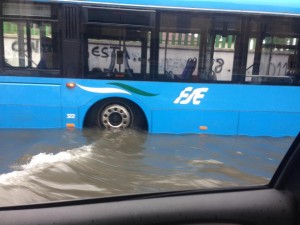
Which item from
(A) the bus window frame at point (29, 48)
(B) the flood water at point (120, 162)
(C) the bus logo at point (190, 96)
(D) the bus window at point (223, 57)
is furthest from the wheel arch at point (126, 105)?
(D) the bus window at point (223, 57)

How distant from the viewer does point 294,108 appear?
7.16 meters

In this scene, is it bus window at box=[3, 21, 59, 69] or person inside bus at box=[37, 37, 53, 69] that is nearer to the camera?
bus window at box=[3, 21, 59, 69]

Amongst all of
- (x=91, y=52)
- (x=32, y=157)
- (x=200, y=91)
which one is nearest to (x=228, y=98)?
(x=200, y=91)

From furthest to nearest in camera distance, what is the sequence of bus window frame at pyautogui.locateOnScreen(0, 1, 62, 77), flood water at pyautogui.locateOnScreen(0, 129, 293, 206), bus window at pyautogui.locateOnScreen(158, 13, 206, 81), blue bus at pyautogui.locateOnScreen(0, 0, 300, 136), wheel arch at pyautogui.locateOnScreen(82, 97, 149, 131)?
1. wheel arch at pyautogui.locateOnScreen(82, 97, 149, 131)
2. bus window at pyautogui.locateOnScreen(158, 13, 206, 81)
3. blue bus at pyautogui.locateOnScreen(0, 0, 300, 136)
4. bus window frame at pyautogui.locateOnScreen(0, 1, 62, 77)
5. flood water at pyautogui.locateOnScreen(0, 129, 293, 206)

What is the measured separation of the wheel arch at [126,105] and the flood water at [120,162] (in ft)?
0.60

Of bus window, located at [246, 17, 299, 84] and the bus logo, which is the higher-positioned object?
bus window, located at [246, 17, 299, 84]

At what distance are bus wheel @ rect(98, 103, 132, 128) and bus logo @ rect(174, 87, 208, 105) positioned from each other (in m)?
1.04

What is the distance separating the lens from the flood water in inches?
155

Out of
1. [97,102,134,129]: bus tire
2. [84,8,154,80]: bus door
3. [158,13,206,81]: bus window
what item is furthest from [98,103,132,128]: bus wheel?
[158,13,206,81]: bus window

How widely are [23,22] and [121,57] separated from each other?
1.90 meters

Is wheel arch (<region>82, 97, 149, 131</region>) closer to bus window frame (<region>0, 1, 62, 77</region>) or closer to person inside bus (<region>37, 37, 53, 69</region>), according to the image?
bus window frame (<region>0, 1, 62, 77</region>)

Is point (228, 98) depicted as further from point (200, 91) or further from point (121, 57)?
point (121, 57)

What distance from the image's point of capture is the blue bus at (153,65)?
6.67 m

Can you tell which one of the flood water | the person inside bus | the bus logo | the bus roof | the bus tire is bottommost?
the flood water
